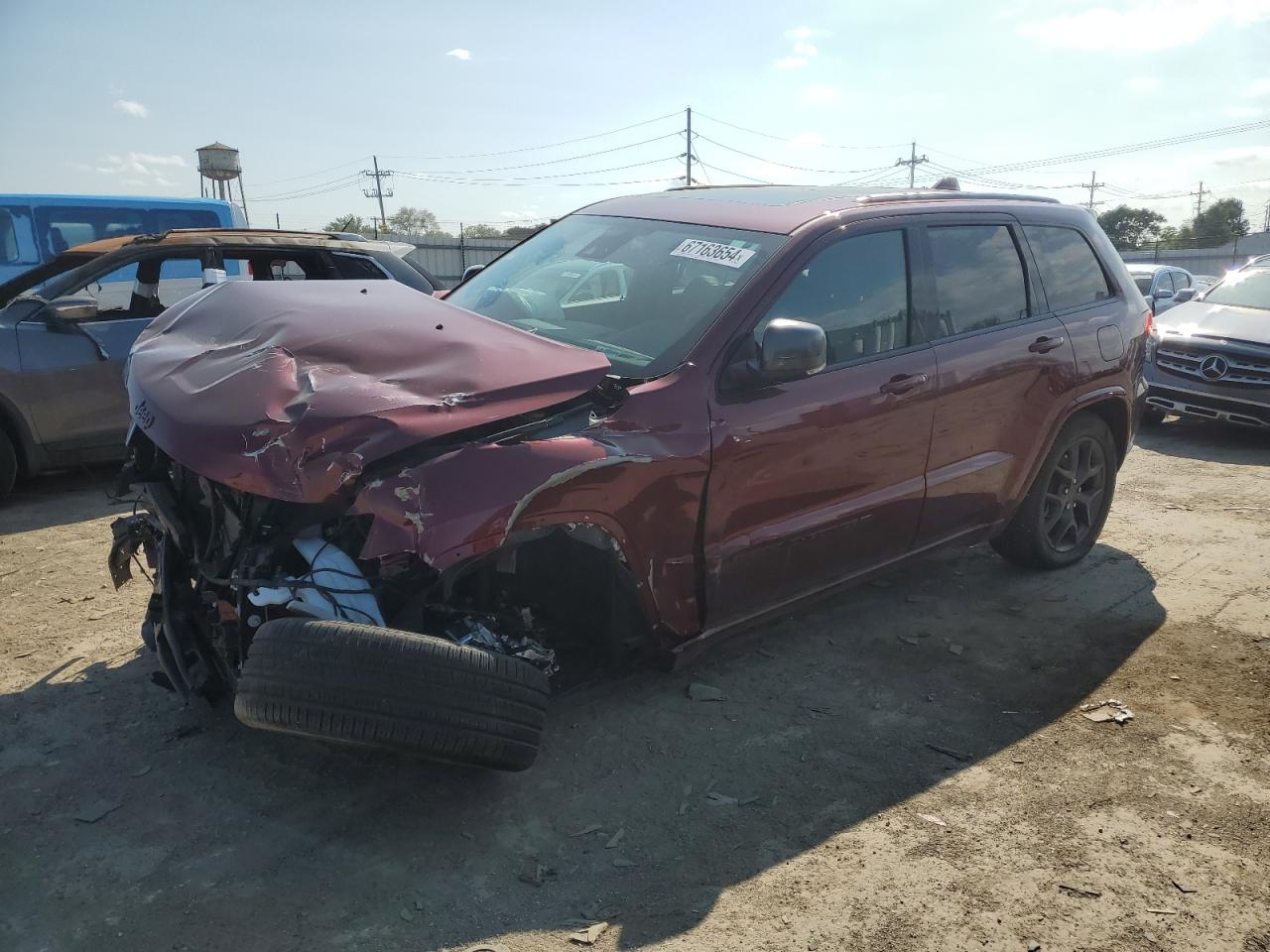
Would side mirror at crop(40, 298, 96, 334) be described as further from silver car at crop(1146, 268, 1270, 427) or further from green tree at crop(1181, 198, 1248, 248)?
green tree at crop(1181, 198, 1248, 248)

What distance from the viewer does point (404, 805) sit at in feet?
9.50

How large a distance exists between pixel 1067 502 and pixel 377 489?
3.89 m

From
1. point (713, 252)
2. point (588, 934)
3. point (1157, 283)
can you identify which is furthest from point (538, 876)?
point (1157, 283)

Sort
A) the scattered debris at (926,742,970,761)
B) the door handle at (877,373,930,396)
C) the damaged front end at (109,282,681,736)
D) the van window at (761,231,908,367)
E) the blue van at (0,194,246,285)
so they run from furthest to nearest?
the blue van at (0,194,246,285) < the door handle at (877,373,930,396) < the van window at (761,231,908,367) < the scattered debris at (926,742,970,761) < the damaged front end at (109,282,681,736)

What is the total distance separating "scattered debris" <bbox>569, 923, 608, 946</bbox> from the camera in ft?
7.76

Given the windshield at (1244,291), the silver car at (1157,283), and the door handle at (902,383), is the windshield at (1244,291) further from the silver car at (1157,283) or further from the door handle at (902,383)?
the door handle at (902,383)

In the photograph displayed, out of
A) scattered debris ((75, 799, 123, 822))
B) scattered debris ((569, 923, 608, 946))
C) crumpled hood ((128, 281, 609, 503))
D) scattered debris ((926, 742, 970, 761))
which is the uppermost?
crumpled hood ((128, 281, 609, 503))

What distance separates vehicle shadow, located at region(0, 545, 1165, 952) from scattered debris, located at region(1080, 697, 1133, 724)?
0.23ft

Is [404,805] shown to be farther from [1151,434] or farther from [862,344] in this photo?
[1151,434]

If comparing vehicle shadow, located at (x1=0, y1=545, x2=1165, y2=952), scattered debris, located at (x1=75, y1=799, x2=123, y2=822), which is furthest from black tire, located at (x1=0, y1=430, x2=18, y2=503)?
scattered debris, located at (x1=75, y1=799, x2=123, y2=822)

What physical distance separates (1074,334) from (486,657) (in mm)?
3461

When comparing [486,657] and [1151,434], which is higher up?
[486,657]

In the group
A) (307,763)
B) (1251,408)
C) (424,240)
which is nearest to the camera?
(307,763)

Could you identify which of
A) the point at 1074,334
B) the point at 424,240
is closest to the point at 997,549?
the point at 1074,334
